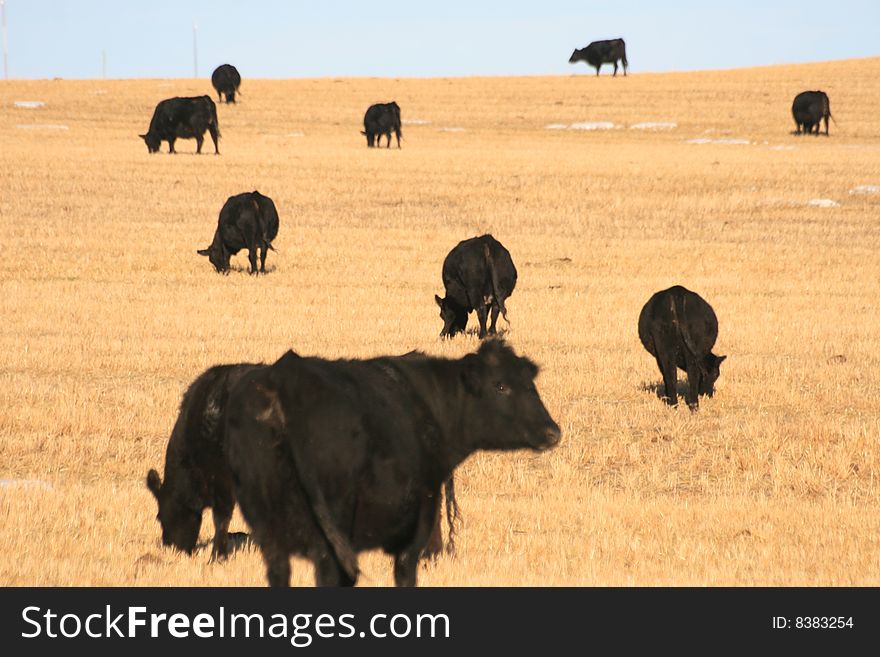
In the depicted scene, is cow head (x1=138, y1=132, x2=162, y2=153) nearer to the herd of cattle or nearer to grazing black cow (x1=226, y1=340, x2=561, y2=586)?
the herd of cattle

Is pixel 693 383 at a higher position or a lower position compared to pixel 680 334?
lower

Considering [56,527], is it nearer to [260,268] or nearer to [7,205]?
[260,268]

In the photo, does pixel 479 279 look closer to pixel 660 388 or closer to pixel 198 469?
pixel 660 388

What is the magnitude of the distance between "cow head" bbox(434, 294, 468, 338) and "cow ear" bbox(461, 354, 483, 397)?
10341mm

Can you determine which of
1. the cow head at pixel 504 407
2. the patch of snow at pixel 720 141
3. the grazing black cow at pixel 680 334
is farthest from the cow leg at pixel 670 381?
the patch of snow at pixel 720 141

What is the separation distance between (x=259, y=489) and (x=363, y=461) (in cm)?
46

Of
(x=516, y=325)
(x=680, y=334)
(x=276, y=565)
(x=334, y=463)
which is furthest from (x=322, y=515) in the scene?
(x=516, y=325)

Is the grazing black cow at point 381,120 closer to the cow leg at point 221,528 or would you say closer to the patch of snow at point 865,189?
the patch of snow at point 865,189

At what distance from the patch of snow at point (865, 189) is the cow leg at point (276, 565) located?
32.0 meters

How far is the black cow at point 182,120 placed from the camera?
43.8 meters

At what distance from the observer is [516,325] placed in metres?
17.6

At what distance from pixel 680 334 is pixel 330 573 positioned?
25.6ft

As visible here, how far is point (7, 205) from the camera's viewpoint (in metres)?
30.9

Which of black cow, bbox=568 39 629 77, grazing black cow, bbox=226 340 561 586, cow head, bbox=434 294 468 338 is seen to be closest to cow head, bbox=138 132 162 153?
cow head, bbox=434 294 468 338
